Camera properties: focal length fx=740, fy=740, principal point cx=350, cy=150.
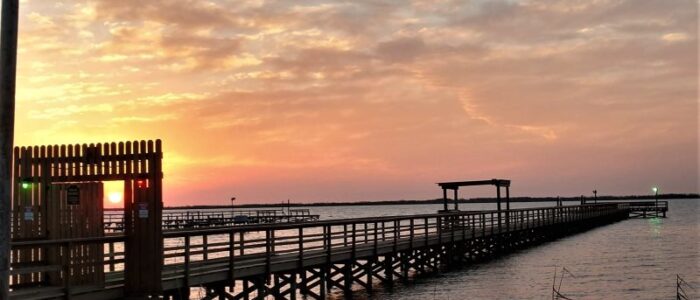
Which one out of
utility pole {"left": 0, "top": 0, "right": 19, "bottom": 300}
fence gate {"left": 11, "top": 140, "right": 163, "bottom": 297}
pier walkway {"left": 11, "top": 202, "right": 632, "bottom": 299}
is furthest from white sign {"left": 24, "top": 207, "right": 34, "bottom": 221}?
utility pole {"left": 0, "top": 0, "right": 19, "bottom": 300}

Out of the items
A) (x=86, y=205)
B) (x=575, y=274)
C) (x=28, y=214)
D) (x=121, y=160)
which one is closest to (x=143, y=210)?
(x=121, y=160)

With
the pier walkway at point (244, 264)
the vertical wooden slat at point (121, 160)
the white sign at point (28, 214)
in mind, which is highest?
the vertical wooden slat at point (121, 160)

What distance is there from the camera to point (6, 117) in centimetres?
708

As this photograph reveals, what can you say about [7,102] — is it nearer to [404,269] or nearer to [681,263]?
[404,269]

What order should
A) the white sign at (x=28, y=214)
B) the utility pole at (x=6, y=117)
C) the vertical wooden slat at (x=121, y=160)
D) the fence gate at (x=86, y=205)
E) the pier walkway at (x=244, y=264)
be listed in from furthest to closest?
the white sign at (x=28, y=214) → the vertical wooden slat at (x=121, y=160) → the fence gate at (x=86, y=205) → the pier walkway at (x=244, y=264) → the utility pole at (x=6, y=117)

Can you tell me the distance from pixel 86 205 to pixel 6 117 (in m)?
6.10

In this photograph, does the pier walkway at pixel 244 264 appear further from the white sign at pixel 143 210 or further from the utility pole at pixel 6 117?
the utility pole at pixel 6 117

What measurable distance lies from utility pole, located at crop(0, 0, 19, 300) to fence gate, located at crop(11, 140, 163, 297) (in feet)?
17.3

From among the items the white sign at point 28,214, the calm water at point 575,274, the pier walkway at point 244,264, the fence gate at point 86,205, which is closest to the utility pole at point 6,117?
the pier walkway at point 244,264

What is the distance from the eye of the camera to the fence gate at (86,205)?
12523 millimetres

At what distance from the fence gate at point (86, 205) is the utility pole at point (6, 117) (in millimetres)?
5285

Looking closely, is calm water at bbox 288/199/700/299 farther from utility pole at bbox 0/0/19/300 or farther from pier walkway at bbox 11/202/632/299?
utility pole at bbox 0/0/19/300

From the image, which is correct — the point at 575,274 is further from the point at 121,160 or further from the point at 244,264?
the point at 121,160

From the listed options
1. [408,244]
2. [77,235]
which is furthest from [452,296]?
[77,235]
